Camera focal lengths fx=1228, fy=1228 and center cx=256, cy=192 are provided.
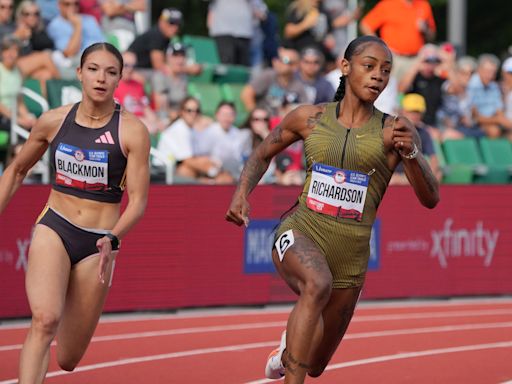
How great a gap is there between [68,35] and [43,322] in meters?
8.59

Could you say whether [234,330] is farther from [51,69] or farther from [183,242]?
[51,69]

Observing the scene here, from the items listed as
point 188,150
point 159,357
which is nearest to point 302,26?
point 188,150

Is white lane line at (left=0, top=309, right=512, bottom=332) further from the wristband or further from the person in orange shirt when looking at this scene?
the wristband

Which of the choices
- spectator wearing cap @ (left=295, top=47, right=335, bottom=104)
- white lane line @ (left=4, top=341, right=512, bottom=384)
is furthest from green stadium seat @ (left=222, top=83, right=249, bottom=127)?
white lane line @ (left=4, top=341, right=512, bottom=384)

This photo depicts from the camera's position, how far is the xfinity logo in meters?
14.8

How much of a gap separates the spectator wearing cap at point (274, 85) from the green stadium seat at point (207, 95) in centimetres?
50

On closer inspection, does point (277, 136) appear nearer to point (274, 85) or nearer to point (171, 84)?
point (171, 84)

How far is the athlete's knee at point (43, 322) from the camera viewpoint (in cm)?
662

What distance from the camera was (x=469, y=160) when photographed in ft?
56.3

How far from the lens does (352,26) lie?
19750mm

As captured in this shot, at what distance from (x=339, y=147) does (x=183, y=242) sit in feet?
20.4

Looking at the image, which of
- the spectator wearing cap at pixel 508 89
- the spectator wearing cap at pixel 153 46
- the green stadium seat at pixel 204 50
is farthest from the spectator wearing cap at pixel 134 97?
the spectator wearing cap at pixel 508 89

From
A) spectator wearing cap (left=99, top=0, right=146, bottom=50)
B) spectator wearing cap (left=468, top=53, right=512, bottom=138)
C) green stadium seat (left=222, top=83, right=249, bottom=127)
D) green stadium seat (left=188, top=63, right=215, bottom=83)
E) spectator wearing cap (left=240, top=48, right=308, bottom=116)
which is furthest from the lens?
spectator wearing cap (left=468, top=53, right=512, bottom=138)

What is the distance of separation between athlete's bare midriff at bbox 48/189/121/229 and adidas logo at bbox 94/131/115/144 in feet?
1.16
